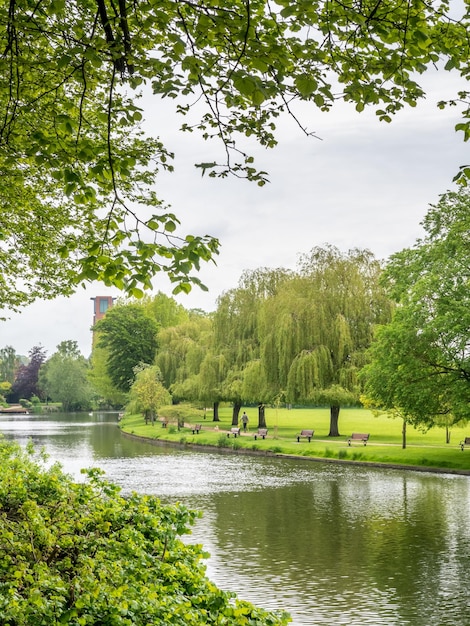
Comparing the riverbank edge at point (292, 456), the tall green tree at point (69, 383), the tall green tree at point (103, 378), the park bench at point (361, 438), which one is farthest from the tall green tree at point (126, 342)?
the park bench at point (361, 438)

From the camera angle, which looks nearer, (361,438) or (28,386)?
(361,438)

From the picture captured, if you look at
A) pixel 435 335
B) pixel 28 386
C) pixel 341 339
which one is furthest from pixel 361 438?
A: pixel 28 386

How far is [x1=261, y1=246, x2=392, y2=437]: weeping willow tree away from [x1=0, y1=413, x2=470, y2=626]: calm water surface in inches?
→ 330

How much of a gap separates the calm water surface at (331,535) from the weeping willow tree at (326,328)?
8.37 meters

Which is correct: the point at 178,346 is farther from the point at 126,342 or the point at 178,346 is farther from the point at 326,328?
the point at 326,328

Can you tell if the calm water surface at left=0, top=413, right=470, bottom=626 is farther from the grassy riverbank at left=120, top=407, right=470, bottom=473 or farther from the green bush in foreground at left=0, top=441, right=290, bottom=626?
the green bush in foreground at left=0, top=441, right=290, bottom=626

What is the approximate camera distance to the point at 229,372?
49.7 meters

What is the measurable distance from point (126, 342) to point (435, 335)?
52.5 meters

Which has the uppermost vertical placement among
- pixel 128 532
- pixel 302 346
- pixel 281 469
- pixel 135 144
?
pixel 135 144

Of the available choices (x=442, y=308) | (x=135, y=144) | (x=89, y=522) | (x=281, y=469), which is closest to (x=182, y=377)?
(x=281, y=469)

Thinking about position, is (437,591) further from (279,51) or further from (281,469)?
(281,469)

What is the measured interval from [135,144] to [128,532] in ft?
33.1

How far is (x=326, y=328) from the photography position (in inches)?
1615

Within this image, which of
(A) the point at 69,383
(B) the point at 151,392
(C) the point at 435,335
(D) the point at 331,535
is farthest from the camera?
(A) the point at 69,383
